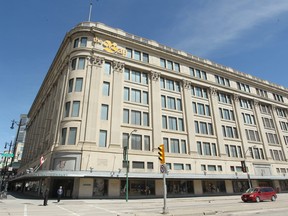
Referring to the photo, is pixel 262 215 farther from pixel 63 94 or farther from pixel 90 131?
pixel 63 94

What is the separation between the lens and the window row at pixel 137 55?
41406 millimetres

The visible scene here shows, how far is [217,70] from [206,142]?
62.6 ft

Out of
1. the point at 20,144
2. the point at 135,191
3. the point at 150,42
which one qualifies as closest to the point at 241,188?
the point at 135,191

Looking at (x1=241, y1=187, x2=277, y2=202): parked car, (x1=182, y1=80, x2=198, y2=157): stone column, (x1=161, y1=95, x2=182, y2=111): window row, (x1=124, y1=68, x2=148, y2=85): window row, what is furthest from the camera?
(x1=161, y1=95, x2=182, y2=111): window row

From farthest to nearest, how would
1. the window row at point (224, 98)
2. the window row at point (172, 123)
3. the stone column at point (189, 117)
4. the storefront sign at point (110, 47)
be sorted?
the window row at point (224, 98)
the stone column at point (189, 117)
the window row at point (172, 123)
the storefront sign at point (110, 47)

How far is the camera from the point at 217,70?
167 ft

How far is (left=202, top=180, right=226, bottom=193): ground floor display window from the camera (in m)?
38.9

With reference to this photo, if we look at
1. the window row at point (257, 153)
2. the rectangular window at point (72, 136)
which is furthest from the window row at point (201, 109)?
the rectangular window at point (72, 136)

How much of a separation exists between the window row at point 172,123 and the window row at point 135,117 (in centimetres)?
357

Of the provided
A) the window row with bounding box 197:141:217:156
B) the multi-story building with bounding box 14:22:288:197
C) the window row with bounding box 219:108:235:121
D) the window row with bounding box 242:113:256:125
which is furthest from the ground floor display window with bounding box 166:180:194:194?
the window row with bounding box 242:113:256:125

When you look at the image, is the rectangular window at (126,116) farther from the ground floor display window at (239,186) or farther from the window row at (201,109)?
the ground floor display window at (239,186)

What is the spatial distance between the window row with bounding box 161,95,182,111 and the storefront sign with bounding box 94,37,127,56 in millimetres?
11842

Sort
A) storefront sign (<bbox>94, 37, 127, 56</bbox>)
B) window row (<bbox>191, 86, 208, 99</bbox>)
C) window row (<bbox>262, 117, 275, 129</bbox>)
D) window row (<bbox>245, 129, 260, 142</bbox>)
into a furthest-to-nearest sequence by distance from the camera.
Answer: window row (<bbox>262, 117, 275, 129</bbox>) < window row (<bbox>245, 129, 260, 142</bbox>) < window row (<bbox>191, 86, 208, 99</bbox>) < storefront sign (<bbox>94, 37, 127, 56</bbox>)

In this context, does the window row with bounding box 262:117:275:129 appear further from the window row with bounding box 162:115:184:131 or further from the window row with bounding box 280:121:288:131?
the window row with bounding box 162:115:184:131
